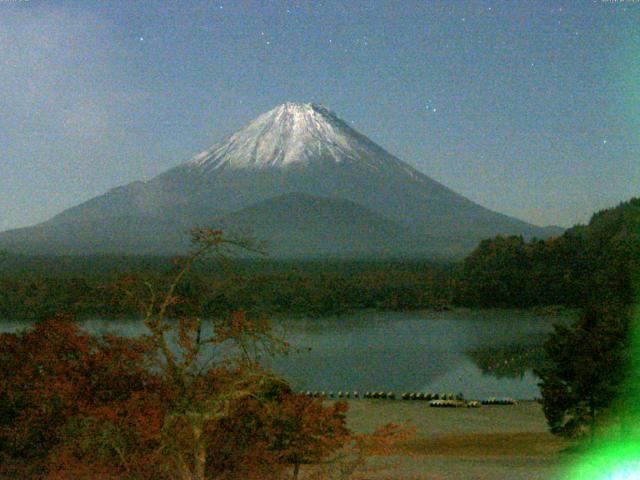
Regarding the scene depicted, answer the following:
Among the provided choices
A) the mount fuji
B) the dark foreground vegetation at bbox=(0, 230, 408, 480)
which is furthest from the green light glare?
the mount fuji

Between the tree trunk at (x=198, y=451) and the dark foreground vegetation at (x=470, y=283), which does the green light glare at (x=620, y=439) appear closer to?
the tree trunk at (x=198, y=451)

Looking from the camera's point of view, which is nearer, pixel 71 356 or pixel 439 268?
pixel 71 356

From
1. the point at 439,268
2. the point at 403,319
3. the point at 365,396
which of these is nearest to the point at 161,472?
the point at 365,396

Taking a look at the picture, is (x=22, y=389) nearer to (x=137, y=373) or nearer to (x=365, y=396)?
(x=137, y=373)

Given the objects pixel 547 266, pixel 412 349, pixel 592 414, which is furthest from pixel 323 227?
pixel 592 414

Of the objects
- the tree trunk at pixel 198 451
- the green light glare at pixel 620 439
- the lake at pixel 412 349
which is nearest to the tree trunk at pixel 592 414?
the green light glare at pixel 620 439
